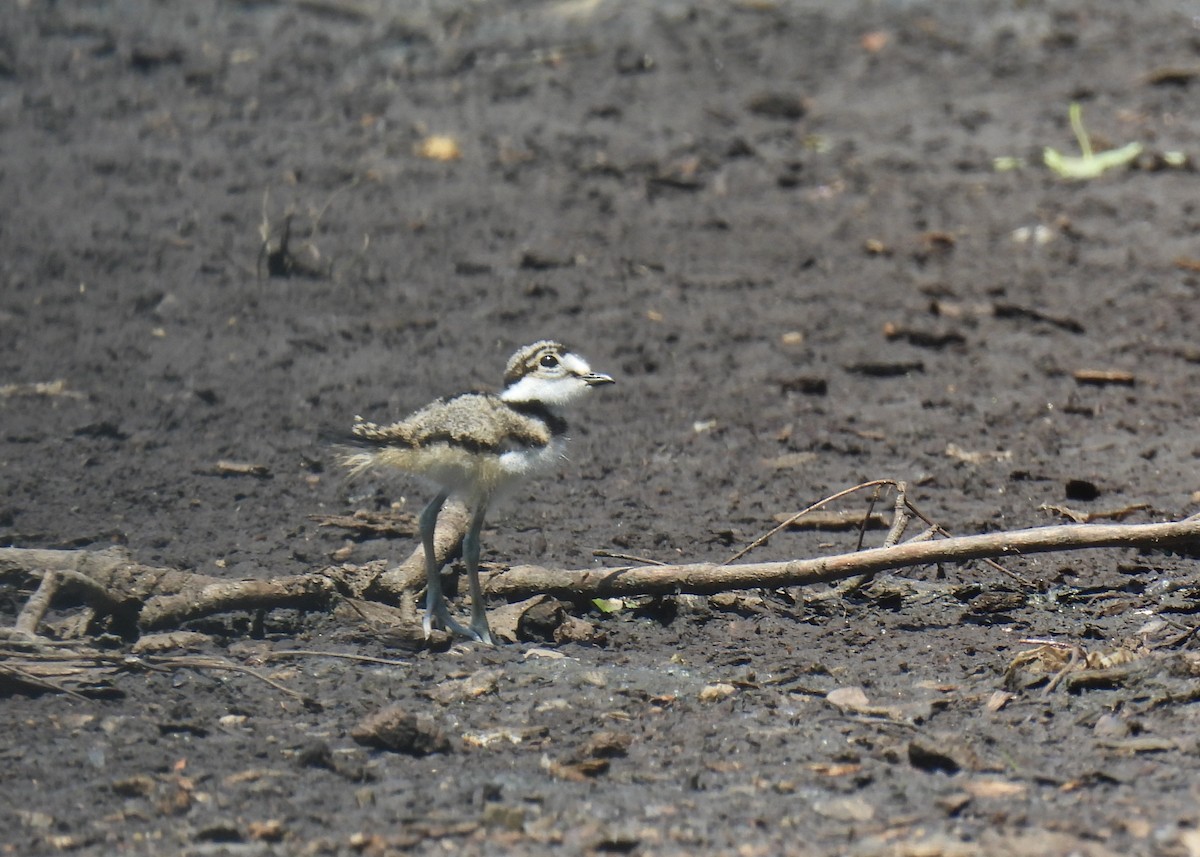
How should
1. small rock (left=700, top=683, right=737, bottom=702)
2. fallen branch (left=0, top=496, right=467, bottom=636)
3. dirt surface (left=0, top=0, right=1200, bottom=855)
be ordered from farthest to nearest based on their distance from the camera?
fallen branch (left=0, top=496, right=467, bottom=636) → small rock (left=700, top=683, right=737, bottom=702) → dirt surface (left=0, top=0, right=1200, bottom=855)

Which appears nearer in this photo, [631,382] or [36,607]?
[36,607]

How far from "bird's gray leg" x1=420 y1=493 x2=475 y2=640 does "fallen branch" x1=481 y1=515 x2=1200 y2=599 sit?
14.7 inches

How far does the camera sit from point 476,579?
203 inches

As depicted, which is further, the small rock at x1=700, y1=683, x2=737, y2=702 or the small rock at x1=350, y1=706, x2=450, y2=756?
the small rock at x1=700, y1=683, x2=737, y2=702

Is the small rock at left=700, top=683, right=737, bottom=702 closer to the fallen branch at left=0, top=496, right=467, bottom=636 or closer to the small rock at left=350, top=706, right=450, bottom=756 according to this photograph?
the small rock at left=350, top=706, right=450, bottom=756

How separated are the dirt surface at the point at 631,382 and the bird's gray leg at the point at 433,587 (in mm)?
167

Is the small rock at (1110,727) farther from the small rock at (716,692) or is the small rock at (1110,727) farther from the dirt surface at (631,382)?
the small rock at (716,692)

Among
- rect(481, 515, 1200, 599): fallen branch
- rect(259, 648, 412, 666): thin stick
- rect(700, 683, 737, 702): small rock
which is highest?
rect(481, 515, 1200, 599): fallen branch

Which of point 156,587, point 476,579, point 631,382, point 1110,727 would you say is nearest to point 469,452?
point 476,579

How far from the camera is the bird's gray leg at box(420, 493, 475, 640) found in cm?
512

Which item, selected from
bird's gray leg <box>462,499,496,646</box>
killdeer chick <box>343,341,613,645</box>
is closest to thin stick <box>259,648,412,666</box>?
killdeer chick <box>343,341,613,645</box>

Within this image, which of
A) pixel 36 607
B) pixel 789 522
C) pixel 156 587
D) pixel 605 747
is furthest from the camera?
pixel 789 522

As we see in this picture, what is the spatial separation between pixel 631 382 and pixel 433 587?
8.49 ft

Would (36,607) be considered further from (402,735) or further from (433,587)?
(402,735)
